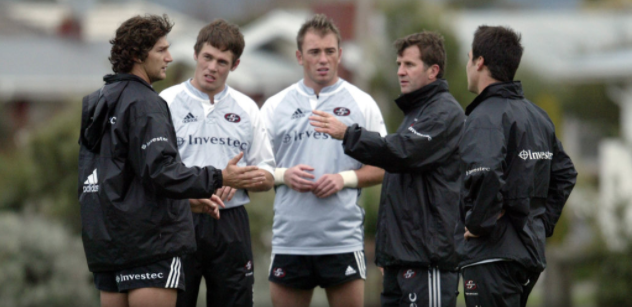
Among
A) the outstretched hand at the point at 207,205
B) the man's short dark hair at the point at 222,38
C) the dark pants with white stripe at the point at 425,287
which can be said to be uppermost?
the man's short dark hair at the point at 222,38

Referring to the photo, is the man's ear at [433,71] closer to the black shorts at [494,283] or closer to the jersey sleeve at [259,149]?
the jersey sleeve at [259,149]

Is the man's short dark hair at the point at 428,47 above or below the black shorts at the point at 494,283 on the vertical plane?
above

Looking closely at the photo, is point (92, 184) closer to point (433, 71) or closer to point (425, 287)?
point (425, 287)

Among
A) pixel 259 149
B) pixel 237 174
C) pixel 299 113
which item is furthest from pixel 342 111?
pixel 237 174

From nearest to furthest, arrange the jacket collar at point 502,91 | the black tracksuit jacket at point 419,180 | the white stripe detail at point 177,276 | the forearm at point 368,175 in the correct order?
the white stripe detail at point 177,276 < the jacket collar at point 502,91 < the black tracksuit jacket at point 419,180 < the forearm at point 368,175

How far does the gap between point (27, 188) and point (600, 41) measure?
103 ft

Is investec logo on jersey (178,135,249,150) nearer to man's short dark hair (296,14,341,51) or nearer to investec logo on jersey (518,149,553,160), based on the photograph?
man's short dark hair (296,14,341,51)

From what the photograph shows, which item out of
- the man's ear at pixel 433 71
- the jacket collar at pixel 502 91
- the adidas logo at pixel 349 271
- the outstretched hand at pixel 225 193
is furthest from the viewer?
the adidas logo at pixel 349 271

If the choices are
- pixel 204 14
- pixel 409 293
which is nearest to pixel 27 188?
pixel 409 293

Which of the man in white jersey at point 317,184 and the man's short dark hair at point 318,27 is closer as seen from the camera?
the man in white jersey at point 317,184

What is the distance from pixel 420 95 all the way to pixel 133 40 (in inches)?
88.6

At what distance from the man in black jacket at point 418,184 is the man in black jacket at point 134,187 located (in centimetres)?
134

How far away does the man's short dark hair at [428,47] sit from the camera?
21.3 ft

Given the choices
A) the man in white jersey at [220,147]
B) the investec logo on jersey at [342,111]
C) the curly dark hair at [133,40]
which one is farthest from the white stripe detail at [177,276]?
the investec logo on jersey at [342,111]
